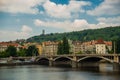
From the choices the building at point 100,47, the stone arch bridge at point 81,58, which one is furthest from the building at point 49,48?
the stone arch bridge at point 81,58

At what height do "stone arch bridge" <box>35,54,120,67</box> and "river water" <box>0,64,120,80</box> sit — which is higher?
"stone arch bridge" <box>35,54,120,67</box>

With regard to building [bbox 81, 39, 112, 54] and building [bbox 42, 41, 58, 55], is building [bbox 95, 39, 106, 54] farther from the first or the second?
building [bbox 42, 41, 58, 55]

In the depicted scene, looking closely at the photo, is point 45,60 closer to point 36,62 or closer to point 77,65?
point 36,62

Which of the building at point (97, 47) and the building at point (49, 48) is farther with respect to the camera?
the building at point (49, 48)

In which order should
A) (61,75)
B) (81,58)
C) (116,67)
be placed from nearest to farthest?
1. (61,75)
2. (116,67)
3. (81,58)

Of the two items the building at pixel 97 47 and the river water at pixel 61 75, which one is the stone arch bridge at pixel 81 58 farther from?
the building at pixel 97 47

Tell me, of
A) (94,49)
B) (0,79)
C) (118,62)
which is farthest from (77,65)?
(94,49)

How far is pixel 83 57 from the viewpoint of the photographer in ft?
264

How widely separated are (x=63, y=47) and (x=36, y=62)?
9522 millimetres

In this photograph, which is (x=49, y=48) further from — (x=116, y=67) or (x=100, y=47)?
(x=116, y=67)

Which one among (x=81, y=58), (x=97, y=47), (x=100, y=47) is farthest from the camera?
(x=97, y=47)

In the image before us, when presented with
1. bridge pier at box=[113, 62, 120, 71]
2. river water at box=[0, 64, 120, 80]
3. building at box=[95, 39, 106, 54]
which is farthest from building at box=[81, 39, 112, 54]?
river water at box=[0, 64, 120, 80]

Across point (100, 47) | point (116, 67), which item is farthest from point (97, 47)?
point (116, 67)

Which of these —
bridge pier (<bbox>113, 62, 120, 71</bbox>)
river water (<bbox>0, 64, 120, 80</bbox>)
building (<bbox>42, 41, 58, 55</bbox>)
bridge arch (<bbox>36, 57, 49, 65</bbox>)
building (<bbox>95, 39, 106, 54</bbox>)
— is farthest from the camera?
building (<bbox>42, 41, 58, 55</bbox>)
